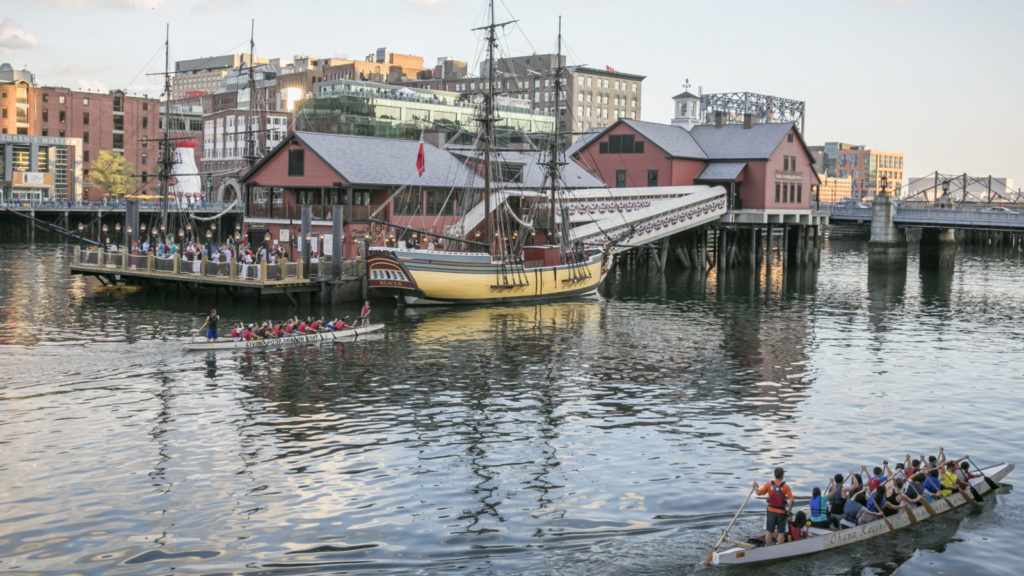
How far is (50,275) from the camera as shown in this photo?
77.8 meters

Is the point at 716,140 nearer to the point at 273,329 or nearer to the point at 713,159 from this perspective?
the point at 713,159

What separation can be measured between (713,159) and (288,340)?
59439mm

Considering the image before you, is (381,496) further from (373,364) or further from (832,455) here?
(373,364)

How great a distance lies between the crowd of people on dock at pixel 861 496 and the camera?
21859mm

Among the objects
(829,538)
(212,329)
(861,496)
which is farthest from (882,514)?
(212,329)

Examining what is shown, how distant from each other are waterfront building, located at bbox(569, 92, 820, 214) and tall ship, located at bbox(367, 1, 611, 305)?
47.7 ft

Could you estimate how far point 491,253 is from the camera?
66562mm

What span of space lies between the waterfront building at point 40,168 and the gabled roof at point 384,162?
287 feet

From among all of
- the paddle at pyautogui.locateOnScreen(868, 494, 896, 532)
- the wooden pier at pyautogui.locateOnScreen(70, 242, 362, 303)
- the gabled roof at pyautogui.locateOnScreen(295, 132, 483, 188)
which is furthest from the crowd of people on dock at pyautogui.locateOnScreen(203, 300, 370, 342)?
the paddle at pyautogui.locateOnScreen(868, 494, 896, 532)

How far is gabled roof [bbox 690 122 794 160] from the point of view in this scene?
92.5 metres

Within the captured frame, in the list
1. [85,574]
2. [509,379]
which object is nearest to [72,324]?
[509,379]

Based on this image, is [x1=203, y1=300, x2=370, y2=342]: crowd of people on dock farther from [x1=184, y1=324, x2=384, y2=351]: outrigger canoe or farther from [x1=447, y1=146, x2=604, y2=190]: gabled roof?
[x1=447, y1=146, x2=604, y2=190]: gabled roof

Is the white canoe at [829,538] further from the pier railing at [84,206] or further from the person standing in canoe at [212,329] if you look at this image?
the pier railing at [84,206]

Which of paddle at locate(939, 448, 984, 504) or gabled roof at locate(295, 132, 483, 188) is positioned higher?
gabled roof at locate(295, 132, 483, 188)
